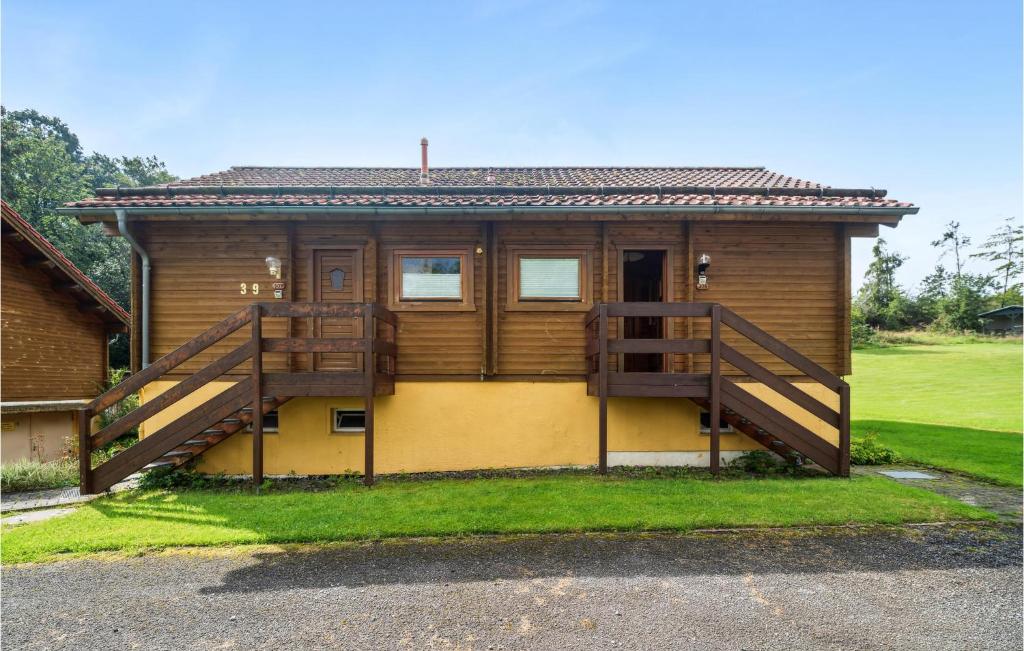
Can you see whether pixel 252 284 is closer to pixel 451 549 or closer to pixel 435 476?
pixel 435 476

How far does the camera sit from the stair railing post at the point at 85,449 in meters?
6.04

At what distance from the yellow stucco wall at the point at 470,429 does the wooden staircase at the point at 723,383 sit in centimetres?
76

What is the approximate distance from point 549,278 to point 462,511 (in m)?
3.82

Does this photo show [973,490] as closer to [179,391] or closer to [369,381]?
[369,381]

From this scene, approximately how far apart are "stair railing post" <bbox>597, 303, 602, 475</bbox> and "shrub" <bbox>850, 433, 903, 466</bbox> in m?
4.43

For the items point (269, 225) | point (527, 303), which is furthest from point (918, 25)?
point (269, 225)

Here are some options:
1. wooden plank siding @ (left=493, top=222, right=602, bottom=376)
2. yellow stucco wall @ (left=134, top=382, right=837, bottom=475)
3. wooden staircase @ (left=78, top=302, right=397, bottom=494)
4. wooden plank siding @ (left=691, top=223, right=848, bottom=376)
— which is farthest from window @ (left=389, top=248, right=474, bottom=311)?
wooden plank siding @ (left=691, top=223, right=848, bottom=376)

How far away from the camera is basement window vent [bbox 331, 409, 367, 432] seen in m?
7.33

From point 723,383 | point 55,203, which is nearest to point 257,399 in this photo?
point 723,383

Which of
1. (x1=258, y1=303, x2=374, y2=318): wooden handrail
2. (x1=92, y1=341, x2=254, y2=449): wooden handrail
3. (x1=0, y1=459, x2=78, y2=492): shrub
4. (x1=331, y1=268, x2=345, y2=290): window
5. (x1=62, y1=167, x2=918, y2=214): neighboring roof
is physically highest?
(x1=62, y1=167, x2=918, y2=214): neighboring roof

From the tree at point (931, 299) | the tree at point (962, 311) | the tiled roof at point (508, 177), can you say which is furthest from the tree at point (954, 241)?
the tiled roof at point (508, 177)

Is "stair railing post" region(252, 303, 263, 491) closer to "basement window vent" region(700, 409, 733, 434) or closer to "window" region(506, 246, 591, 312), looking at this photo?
"window" region(506, 246, 591, 312)

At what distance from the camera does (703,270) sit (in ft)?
24.4

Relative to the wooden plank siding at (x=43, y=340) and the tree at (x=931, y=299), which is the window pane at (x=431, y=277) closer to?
the wooden plank siding at (x=43, y=340)
